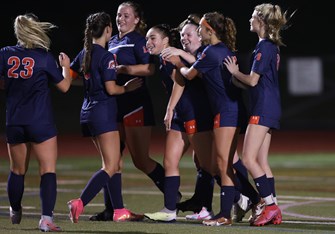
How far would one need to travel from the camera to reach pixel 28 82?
8828 mm

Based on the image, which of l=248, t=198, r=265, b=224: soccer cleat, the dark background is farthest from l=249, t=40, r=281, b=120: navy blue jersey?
the dark background

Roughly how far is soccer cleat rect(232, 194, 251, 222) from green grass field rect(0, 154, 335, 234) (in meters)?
0.10

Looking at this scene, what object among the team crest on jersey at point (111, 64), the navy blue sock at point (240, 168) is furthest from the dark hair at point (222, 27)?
the navy blue sock at point (240, 168)

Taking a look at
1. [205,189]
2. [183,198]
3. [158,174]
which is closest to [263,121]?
[205,189]

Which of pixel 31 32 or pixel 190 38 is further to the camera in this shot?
pixel 190 38

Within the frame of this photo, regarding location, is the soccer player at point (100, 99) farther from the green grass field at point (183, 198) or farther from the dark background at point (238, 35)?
the dark background at point (238, 35)

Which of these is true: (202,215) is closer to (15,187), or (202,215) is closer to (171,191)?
(171,191)

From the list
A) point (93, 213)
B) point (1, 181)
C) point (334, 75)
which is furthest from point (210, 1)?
point (93, 213)

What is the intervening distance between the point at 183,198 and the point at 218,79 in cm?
292

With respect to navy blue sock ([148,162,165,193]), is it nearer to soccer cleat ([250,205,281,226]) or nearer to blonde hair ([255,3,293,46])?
soccer cleat ([250,205,281,226])

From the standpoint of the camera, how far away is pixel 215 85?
30.9ft

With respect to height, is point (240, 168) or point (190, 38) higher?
point (190, 38)

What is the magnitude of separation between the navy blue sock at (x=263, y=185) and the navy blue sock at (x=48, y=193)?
6.58 feet

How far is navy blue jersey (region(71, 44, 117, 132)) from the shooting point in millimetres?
9445
